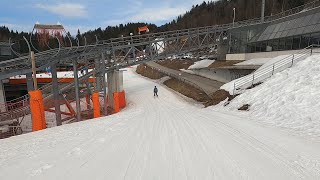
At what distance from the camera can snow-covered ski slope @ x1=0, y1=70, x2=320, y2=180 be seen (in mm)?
6801

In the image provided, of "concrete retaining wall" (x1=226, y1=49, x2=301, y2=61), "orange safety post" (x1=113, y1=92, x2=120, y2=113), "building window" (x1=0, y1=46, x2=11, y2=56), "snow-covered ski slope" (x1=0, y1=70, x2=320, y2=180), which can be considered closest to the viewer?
"snow-covered ski slope" (x1=0, y1=70, x2=320, y2=180)

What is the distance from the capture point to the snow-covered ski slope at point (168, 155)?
22.3 feet

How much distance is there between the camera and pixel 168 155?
8.35 meters

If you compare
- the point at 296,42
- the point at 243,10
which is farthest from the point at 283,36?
the point at 243,10

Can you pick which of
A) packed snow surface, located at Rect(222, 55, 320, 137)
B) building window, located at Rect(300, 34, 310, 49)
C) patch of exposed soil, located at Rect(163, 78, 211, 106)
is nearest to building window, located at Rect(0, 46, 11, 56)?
patch of exposed soil, located at Rect(163, 78, 211, 106)

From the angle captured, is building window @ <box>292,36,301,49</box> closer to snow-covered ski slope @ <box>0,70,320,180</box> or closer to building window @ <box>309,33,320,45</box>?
building window @ <box>309,33,320,45</box>

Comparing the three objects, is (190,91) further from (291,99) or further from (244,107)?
(291,99)

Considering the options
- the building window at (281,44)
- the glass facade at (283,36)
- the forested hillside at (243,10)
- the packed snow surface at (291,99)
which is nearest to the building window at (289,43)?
the glass facade at (283,36)

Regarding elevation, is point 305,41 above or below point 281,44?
above

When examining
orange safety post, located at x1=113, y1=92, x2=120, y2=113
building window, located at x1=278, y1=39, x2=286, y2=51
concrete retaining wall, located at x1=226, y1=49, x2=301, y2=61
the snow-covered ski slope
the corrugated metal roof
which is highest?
the corrugated metal roof

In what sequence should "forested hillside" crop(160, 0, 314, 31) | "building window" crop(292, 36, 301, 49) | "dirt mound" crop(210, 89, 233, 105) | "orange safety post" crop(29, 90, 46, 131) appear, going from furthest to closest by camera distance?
1. "forested hillside" crop(160, 0, 314, 31)
2. "building window" crop(292, 36, 301, 49)
3. "dirt mound" crop(210, 89, 233, 105)
4. "orange safety post" crop(29, 90, 46, 131)

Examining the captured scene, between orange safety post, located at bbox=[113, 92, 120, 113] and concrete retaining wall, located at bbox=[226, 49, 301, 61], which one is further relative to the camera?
concrete retaining wall, located at bbox=[226, 49, 301, 61]

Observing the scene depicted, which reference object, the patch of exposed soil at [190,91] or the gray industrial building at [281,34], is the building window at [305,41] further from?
the patch of exposed soil at [190,91]

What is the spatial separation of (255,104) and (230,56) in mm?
27292
